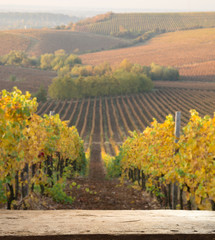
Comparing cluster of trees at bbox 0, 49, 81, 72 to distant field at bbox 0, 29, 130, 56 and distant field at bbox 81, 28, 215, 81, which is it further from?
distant field at bbox 0, 29, 130, 56

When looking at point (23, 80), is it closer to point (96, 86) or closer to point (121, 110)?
point (96, 86)

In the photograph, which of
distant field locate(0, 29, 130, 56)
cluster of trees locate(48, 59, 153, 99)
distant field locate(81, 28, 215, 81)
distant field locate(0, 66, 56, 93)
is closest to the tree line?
cluster of trees locate(48, 59, 153, 99)

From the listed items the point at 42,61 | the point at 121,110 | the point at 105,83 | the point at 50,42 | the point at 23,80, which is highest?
the point at 50,42

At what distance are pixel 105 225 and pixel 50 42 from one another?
500 feet

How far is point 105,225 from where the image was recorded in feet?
5.79

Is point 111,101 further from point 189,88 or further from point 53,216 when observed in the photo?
point 53,216

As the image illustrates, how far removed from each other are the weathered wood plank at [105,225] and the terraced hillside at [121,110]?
1388 inches

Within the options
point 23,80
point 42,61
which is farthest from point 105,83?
point 42,61

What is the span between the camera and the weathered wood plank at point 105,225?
166 cm

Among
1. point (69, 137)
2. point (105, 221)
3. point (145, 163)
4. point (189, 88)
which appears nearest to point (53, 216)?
point (105, 221)

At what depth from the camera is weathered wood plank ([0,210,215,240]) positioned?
5.44ft

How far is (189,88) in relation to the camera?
7406 cm

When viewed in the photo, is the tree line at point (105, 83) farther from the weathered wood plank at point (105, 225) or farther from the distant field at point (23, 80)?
the weathered wood plank at point (105, 225)
